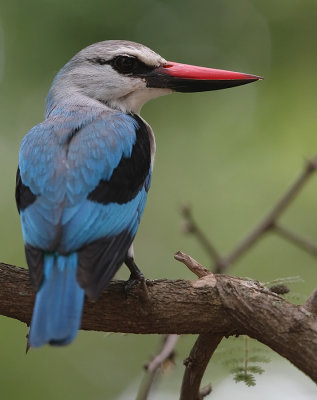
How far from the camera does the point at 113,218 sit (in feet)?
12.4

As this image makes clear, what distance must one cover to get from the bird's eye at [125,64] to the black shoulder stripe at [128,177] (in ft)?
1.99

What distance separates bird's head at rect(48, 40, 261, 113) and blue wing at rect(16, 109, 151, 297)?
1.52 ft

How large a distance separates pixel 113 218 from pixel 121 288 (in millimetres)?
350

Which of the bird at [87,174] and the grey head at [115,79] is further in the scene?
the grey head at [115,79]

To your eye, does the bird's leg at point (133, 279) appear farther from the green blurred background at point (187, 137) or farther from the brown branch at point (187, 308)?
the green blurred background at point (187, 137)

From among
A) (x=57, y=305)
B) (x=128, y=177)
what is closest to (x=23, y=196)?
(x=128, y=177)

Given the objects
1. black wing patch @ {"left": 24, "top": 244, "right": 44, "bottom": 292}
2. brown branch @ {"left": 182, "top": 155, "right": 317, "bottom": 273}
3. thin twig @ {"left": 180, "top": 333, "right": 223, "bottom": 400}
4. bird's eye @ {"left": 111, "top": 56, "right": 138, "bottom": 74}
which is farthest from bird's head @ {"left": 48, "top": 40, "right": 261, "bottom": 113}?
thin twig @ {"left": 180, "top": 333, "right": 223, "bottom": 400}

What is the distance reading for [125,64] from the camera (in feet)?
16.5

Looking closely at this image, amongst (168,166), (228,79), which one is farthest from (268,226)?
(168,166)

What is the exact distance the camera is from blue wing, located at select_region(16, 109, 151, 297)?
3.53 metres

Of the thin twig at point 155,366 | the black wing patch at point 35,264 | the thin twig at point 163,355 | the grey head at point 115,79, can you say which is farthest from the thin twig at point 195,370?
the grey head at point 115,79

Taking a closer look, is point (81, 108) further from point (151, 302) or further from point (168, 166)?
point (168, 166)

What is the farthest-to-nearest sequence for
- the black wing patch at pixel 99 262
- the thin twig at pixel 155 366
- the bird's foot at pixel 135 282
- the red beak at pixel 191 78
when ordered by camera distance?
1. the red beak at pixel 191 78
2. the thin twig at pixel 155 366
3. the bird's foot at pixel 135 282
4. the black wing patch at pixel 99 262

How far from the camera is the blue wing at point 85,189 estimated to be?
11.6ft
